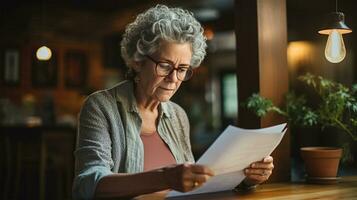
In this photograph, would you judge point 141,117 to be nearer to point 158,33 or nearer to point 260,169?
point 158,33

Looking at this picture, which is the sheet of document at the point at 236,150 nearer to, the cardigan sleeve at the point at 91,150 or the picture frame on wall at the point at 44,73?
the cardigan sleeve at the point at 91,150

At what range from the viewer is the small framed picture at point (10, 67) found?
8344 millimetres

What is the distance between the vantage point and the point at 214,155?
1383 mm

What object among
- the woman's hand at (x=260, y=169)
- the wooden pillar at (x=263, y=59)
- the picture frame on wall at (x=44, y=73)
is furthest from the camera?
the picture frame on wall at (x=44, y=73)

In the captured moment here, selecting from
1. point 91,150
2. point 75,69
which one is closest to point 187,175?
point 91,150

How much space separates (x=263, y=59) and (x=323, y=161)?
0.56m

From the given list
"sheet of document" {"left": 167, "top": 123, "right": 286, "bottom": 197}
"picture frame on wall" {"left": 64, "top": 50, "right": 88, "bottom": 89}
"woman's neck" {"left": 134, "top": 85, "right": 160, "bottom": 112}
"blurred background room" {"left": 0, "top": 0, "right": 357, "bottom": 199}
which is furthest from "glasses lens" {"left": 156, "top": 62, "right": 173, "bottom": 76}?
"picture frame on wall" {"left": 64, "top": 50, "right": 88, "bottom": 89}

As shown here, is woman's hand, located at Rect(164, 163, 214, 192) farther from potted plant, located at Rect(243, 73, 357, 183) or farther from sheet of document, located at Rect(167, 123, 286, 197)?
potted plant, located at Rect(243, 73, 357, 183)

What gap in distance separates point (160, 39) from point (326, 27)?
0.83m

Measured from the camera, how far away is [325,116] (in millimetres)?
2160

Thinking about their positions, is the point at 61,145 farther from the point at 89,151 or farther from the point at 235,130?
the point at 235,130

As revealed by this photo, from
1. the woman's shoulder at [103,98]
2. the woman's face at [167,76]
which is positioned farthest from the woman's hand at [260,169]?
the woman's shoulder at [103,98]

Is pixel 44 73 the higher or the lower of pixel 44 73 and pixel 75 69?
the lower

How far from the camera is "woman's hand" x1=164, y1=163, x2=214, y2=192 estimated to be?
4.41 feet
